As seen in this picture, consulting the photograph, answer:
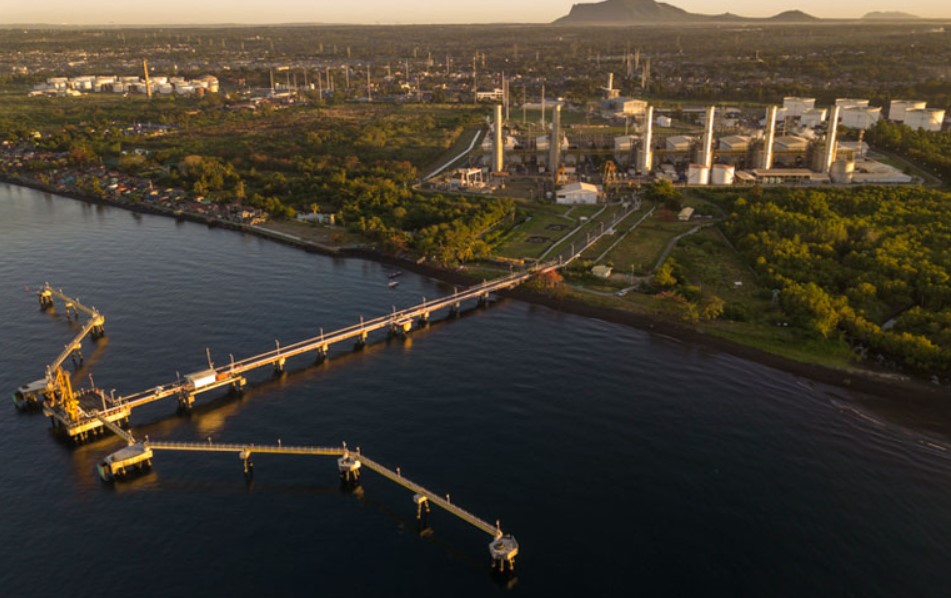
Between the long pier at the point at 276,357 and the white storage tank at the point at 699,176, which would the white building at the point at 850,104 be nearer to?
the white storage tank at the point at 699,176

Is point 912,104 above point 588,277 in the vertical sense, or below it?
above

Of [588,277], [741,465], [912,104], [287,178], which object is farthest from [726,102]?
[741,465]

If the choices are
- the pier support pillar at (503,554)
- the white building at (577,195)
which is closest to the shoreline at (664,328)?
the pier support pillar at (503,554)

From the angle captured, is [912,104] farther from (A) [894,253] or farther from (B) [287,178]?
(B) [287,178]

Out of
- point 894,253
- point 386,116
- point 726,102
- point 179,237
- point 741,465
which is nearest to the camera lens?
point 741,465

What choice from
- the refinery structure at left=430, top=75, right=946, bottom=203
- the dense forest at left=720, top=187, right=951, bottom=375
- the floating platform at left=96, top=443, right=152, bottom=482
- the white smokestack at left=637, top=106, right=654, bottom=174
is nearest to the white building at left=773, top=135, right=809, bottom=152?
the refinery structure at left=430, top=75, right=946, bottom=203

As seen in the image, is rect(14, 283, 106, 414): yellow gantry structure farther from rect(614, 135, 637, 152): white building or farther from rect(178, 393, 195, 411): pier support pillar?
rect(614, 135, 637, 152): white building
